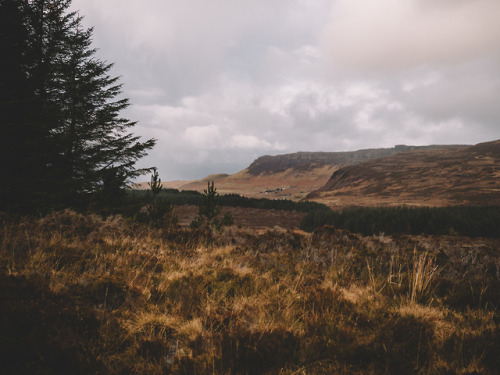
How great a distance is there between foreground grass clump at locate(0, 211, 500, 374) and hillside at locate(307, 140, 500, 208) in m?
40.5

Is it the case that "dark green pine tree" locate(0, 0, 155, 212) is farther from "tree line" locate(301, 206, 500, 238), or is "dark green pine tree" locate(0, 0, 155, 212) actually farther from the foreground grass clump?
"tree line" locate(301, 206, 500, 238)

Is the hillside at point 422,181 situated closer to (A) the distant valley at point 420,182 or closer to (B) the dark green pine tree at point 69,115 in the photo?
(A) the distant valley at point 420,182

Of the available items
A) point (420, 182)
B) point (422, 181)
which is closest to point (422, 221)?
point (420, 182)

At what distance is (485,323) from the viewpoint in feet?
9.39

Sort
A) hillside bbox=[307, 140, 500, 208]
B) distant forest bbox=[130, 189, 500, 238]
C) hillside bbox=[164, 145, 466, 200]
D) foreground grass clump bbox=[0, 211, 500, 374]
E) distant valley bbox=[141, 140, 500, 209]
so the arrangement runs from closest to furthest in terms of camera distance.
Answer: foreground grass clump bbox=[0, 211, 500, 374]
distant forest bbox=[130, 189, 500, 238]
hillside bbox=[307, 140, 500, 208]
distant valley bbox=[141, 140, 500, 209]
hillside bbox=[164, 145, 466, 200]

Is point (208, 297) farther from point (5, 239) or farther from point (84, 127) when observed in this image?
point (84, 127)

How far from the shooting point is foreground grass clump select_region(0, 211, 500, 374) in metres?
2.07

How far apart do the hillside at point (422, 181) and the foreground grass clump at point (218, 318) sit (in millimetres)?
40526

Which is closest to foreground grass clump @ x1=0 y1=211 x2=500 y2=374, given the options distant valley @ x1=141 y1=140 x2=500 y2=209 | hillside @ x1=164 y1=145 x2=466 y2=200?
distant valley @ x1=141 y1=140 x2=500 y2=209

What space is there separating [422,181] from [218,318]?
6114 cm

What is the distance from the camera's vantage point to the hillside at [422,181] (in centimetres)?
3779

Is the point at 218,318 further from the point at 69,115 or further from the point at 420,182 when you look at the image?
the point at 420,182

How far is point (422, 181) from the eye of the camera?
5000 centimetres

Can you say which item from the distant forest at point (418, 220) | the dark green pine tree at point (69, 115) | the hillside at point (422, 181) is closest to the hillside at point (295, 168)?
the hillside at point (422, 181)
